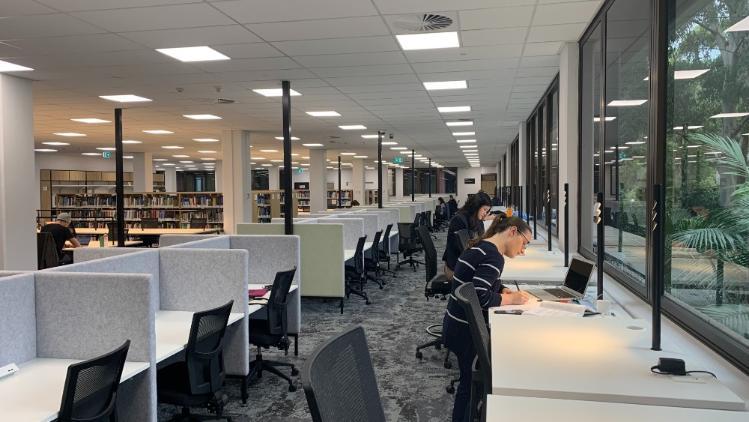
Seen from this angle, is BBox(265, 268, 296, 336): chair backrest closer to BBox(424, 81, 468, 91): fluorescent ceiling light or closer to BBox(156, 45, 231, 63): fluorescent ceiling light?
BBox(156, 45, 231, 63): fluorescent ceiling light

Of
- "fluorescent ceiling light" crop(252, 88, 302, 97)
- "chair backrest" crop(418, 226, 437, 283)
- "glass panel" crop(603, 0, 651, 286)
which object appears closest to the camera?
"glass panel" crop(603, 0, 651, 286)

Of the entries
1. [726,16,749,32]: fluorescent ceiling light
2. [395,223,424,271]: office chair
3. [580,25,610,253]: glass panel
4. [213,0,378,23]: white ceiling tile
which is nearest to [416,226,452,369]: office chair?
[580,25,610,253]: glass panel

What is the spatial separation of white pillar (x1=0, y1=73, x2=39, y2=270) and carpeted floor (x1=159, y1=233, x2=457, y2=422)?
10.3 feet

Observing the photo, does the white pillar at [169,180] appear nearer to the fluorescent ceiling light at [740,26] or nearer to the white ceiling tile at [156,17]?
the white ceiling tile at [156,17]

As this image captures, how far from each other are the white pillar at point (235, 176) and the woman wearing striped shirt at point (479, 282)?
27.7 ft

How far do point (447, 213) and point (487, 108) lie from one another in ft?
29.5

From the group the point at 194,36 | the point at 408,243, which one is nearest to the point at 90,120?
the point at 408,243

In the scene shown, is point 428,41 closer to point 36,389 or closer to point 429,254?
point 429,254

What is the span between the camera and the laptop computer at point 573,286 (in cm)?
292

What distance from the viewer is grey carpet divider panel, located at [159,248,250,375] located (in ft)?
10.5

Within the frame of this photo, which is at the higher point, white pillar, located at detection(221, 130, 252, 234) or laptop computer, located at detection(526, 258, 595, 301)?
white pillar, located at detection(221, 130, 252, 234)

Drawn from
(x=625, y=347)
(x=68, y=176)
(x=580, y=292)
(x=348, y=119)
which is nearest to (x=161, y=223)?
(x=348, y=119)

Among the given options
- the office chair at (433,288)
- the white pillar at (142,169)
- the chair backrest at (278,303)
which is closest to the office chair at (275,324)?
the chair backrest at (278,303)

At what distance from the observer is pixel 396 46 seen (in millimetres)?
4602
